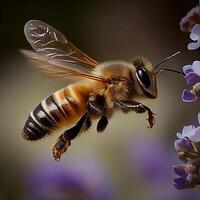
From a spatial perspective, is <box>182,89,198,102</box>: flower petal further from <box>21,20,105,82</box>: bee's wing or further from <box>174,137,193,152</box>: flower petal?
<box>21,20,105,82</box>: bee's wing

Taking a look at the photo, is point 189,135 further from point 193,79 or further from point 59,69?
point 59,69

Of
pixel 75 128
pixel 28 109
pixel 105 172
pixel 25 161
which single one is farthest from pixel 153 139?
pixel 75 128

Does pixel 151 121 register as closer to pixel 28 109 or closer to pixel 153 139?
pixel 153 139

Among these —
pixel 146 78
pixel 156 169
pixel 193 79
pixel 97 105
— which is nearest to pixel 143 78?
pixel 146 78

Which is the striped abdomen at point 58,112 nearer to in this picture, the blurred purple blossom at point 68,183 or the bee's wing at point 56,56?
the bee's wing at point 56,56

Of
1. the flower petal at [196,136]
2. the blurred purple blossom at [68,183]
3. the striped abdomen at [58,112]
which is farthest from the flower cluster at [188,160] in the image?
the blurred purple blossom at [68,183]

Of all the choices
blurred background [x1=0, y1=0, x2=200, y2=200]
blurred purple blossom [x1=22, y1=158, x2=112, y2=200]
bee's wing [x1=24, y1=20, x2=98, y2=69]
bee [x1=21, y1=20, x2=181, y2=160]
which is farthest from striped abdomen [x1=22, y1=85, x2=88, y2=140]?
blurred purple blossom [x1=22, y1=158, x2=112, y2=200]
